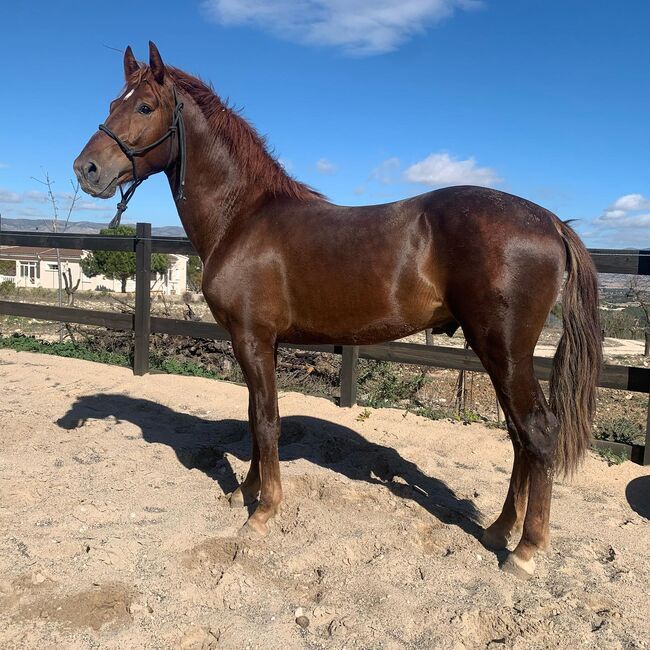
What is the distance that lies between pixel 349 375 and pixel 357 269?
→ 2719 millimetres

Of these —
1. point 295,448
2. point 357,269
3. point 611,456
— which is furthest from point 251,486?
point 611,456

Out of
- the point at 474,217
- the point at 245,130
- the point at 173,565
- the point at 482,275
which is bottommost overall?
A: the point at 173,565

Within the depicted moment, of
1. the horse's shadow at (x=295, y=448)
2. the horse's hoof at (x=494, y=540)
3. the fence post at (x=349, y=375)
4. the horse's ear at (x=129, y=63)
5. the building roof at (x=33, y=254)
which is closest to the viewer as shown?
the horse's hoof at (x=494, y=540)

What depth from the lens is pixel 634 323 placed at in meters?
14.5

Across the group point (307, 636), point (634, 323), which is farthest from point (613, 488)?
point (634, 323)

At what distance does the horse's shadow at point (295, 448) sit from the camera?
3654 millimetres

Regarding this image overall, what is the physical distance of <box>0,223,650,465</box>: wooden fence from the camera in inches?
171

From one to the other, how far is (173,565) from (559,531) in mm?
2150

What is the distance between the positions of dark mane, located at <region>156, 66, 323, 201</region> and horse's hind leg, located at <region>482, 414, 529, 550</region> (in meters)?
1.96

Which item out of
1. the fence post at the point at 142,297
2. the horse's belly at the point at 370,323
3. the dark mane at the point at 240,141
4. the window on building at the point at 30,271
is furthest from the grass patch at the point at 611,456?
the window on building at the point at 30,271

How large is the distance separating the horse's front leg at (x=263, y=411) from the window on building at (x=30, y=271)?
37.1 metres

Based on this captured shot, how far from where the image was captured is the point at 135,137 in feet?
10.4

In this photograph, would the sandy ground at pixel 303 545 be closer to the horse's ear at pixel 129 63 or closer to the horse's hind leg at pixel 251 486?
the horse's hind leg at pixel 251 486

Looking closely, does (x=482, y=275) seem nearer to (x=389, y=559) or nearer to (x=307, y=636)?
(x=389, y=559)
